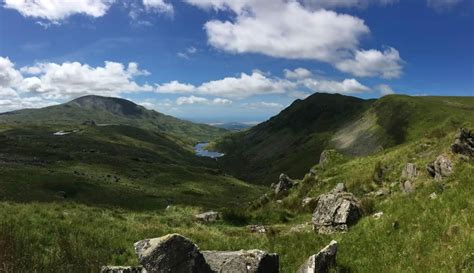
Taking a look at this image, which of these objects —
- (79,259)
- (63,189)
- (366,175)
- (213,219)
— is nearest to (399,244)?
(79,259)

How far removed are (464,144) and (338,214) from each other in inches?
575

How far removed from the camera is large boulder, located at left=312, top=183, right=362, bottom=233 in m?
18.6

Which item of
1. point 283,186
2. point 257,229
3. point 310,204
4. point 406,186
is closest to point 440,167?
point 406,186

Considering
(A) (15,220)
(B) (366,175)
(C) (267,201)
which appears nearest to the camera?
(A) (15,220)

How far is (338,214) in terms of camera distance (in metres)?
18.9

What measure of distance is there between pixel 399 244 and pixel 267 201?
3695cm

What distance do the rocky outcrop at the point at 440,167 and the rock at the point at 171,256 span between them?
57.6 feet

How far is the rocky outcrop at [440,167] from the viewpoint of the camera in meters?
23.8

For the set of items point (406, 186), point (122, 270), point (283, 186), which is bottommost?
point (283, 186)

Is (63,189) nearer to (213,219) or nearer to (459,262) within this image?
(213,219)

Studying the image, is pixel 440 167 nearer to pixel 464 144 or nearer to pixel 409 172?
pixel 464 144

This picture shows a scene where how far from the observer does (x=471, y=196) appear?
1330 centimetres

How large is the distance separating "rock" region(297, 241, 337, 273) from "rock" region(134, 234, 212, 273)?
274 cm

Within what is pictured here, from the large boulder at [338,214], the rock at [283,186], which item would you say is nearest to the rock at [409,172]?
the large boulder at [338,214]
